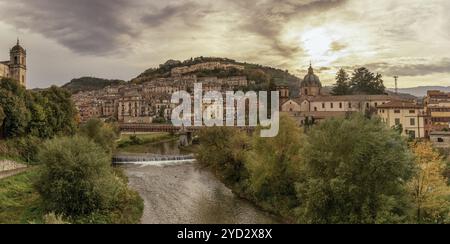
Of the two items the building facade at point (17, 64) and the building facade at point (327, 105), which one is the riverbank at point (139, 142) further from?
the building facade at point (327, 105)

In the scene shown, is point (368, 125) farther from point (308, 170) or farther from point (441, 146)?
point (441, 146)

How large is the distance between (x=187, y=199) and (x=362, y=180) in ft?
22.9

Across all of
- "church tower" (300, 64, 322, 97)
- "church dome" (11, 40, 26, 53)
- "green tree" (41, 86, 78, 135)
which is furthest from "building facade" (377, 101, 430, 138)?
"church dome" (11, 40, 26, 53)

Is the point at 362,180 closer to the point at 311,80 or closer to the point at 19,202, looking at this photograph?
the point at 19,202

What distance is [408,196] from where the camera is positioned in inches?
374

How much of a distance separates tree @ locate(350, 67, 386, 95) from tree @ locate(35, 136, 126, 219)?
36.4m

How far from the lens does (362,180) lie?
A: 9328 mm

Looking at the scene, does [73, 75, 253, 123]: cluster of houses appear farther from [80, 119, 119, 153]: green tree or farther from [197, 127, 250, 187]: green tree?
[197, 127, 250, 187]: green tree

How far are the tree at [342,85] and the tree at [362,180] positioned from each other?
1375 inches
